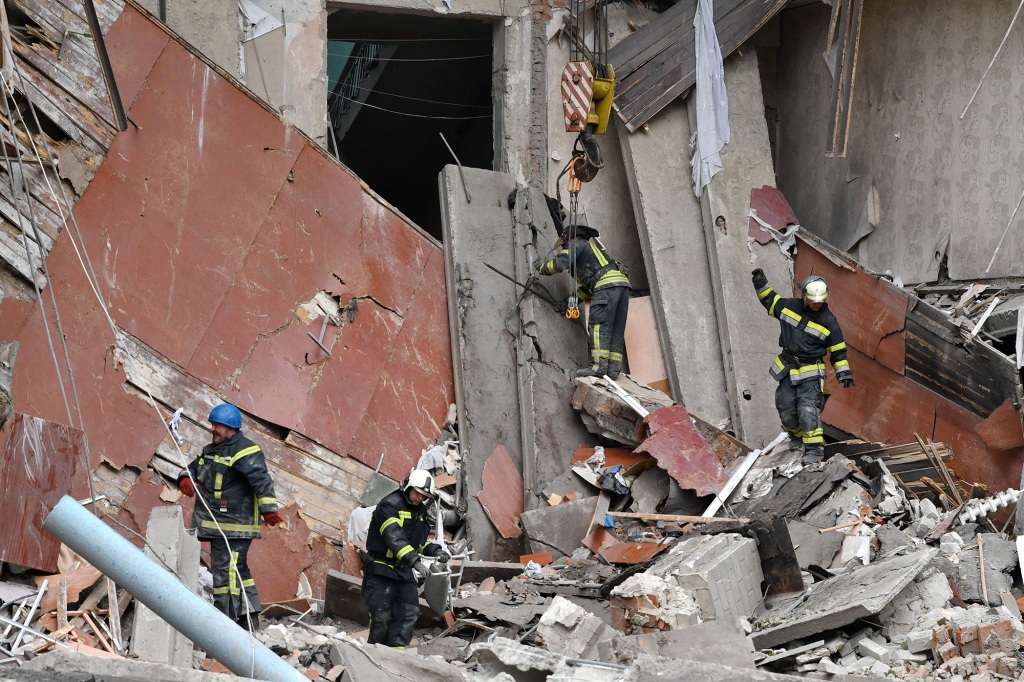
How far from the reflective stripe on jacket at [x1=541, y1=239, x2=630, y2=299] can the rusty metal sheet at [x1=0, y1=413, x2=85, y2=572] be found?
14.9 feet

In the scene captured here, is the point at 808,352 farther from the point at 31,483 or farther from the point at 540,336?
the point at 31,483

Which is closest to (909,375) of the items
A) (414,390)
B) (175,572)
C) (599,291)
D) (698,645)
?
(599,291)

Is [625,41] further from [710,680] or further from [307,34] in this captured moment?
[710,680]

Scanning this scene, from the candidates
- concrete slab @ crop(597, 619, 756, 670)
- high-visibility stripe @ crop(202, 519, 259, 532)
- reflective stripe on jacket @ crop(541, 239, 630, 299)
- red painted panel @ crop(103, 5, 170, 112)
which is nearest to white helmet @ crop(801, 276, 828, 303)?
reflective stripe on jacket @ crop(541, 239, 630, 299)

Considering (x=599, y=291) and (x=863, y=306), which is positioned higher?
(x=863, y=306)

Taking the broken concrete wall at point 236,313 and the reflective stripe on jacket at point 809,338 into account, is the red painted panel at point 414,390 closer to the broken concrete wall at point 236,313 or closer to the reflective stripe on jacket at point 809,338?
the broken concrete wall at point 236,313

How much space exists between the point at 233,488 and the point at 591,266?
4.30 m

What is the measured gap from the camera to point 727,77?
11836 millimetres

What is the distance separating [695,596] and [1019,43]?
21.2ft

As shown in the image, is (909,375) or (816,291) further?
(909,375)

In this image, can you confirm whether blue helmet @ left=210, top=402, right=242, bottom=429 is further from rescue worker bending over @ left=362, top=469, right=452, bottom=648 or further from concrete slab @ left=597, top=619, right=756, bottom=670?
concrete slab @ left=597, top=619, right=756, bottom=670

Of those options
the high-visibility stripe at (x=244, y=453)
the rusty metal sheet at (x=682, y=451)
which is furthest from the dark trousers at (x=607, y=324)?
the high-visibility stripe at (x=244, y=453)

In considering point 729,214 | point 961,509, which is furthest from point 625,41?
point 961,509

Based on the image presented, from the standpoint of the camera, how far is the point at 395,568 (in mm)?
7422
